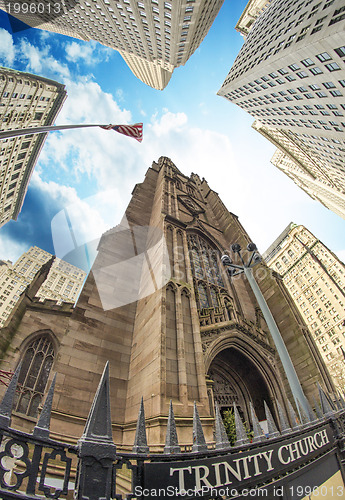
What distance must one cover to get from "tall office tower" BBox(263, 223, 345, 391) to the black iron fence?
5806cm

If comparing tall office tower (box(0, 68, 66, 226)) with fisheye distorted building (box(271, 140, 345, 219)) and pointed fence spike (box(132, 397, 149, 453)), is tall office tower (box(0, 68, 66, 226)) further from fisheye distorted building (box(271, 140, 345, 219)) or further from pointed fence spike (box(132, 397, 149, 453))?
fisheye distorted building (box(271, 140, 345, 219))

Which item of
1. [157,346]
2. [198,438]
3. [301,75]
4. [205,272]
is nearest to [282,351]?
[157,346]

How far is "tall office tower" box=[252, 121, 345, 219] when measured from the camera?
4550cm

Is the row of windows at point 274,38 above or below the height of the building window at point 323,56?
above

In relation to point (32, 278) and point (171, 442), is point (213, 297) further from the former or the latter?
point (32, 278)

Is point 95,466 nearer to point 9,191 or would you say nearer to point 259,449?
point 259,449

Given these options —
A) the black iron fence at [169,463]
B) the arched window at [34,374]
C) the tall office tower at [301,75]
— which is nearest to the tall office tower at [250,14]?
the tall office tower at [301,75]

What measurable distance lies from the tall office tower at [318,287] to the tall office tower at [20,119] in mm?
73086

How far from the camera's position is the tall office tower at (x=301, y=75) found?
1941 cm

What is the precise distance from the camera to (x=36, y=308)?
12.9 meters

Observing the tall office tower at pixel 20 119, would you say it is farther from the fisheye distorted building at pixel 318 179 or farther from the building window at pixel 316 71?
the fisheye distorted building at pixel 318 179

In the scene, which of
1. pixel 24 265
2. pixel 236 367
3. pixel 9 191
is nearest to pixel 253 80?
pixel 236 367

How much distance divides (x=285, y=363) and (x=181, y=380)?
3210 mm

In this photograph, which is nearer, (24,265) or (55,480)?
(55,480)
